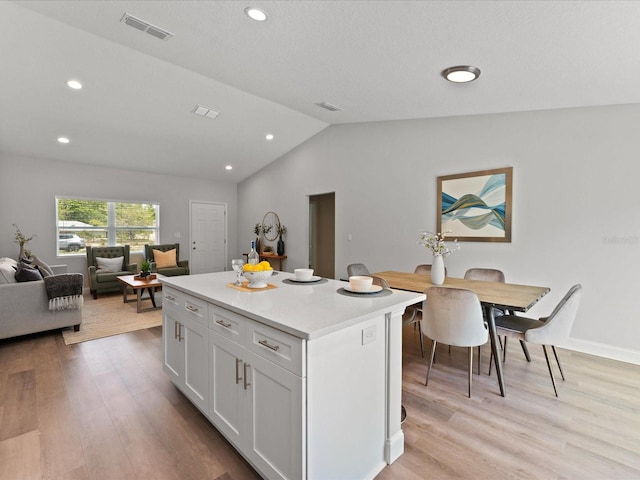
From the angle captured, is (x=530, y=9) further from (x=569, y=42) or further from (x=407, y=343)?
(x=407, y=343)

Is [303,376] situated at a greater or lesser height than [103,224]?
lesser

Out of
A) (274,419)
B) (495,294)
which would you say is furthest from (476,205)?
(274,419)

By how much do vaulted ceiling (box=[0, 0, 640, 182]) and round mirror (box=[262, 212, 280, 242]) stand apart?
2346 millimetres

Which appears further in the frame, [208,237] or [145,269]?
[208,237]

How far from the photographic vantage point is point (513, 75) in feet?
8.47

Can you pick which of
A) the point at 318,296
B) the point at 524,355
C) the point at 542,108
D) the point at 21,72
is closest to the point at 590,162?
the point at 542,108

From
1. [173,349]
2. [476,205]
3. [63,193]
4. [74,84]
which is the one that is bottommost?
[173,349]

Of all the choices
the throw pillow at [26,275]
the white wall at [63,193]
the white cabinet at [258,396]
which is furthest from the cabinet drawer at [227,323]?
the white wall at [63,193]

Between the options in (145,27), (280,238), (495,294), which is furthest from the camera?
(280,238)

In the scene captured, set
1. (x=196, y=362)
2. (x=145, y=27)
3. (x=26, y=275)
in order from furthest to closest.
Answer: (x=26, y=275) < (x=145, y=27) < (x=196, y=362)

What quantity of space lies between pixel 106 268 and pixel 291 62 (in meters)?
5.20

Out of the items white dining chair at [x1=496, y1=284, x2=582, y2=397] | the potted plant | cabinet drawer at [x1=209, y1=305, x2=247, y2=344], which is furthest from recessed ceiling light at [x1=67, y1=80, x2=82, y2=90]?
white dining chair at [x1=496, y1=284, x2=582, y2=397]

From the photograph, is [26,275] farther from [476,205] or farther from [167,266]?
[476,205]

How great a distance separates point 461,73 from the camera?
2578mm
